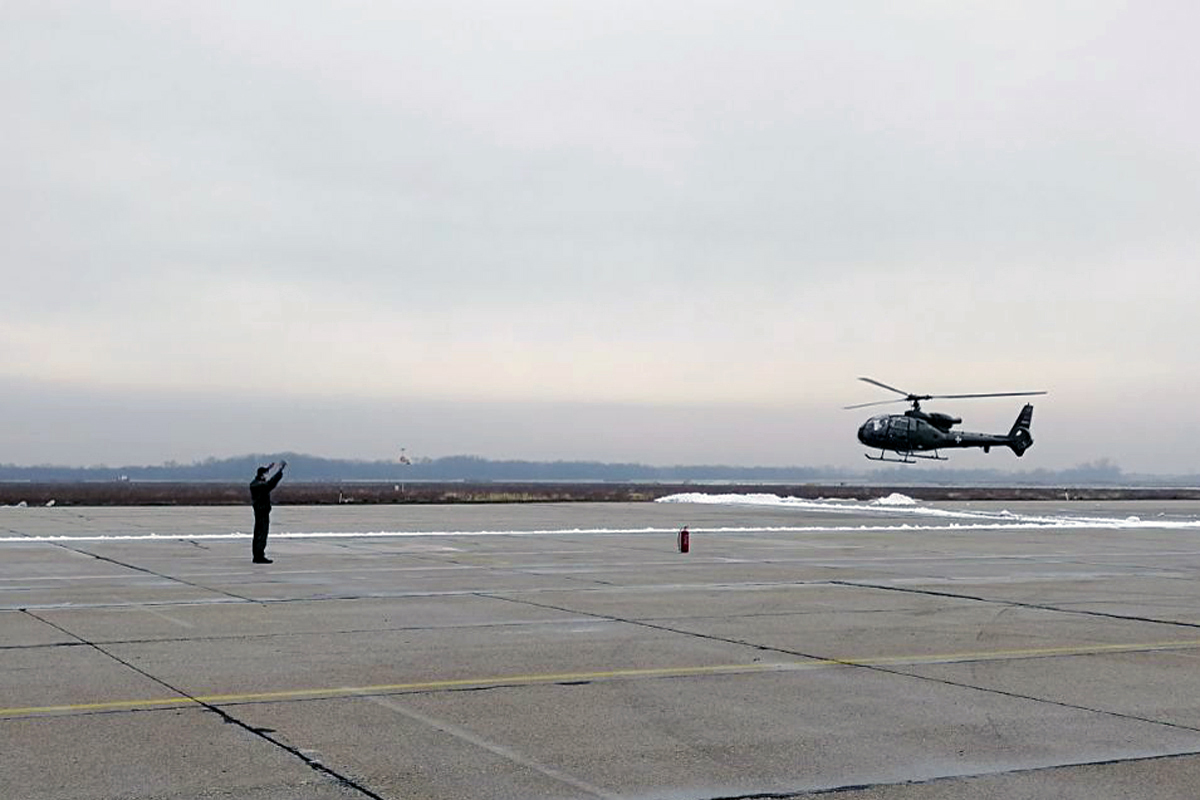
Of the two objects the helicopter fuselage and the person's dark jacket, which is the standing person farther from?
the helicopter fuselage

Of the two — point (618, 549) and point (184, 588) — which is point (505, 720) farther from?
point (618, 549)

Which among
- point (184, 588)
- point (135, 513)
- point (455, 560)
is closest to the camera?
point (184, 588)

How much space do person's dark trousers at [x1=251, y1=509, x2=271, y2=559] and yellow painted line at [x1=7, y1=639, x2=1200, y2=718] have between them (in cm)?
1383

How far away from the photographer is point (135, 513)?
4872cm

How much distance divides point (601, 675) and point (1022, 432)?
71.5 meters

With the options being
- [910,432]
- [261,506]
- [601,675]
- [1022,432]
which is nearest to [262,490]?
[261,506]

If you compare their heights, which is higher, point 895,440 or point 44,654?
point 895,440

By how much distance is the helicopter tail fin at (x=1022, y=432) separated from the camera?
78062 mm

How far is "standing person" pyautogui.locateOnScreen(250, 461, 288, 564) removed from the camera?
80.7 feet

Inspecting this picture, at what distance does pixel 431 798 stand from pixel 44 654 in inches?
275

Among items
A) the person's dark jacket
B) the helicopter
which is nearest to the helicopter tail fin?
the helicopter

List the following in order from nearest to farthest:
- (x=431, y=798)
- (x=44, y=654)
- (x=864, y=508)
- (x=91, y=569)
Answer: (x=431, y=798) < (x=44, y=654) < (x=91, y=569) < (x=864, y=508)

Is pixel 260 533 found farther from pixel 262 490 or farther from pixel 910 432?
pixel 910 432

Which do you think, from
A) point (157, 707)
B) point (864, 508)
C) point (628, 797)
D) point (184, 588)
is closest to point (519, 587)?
point (184, 588)
